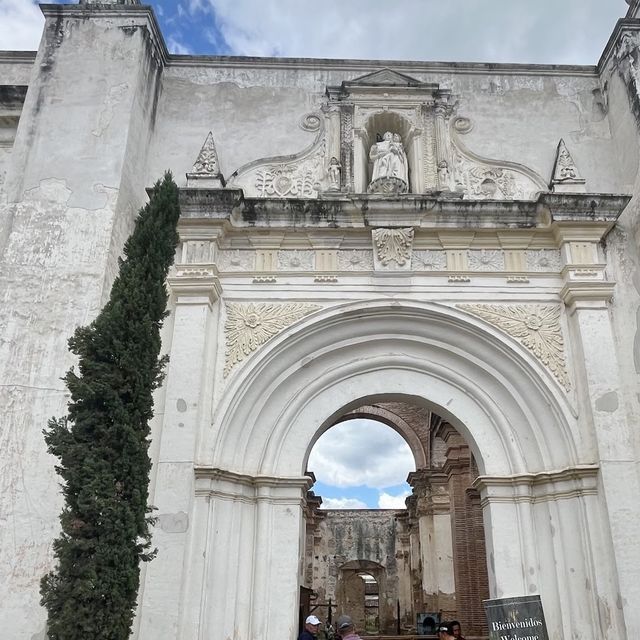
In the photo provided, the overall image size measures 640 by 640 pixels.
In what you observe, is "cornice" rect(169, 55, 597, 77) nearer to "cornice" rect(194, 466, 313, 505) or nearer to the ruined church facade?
the ruined church facade

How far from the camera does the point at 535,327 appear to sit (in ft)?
26.0

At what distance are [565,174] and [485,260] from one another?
1.49 metres

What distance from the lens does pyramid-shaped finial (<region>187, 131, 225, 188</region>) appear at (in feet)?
27.2

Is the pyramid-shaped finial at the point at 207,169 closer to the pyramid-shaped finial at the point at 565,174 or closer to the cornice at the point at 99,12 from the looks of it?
the cornice at the point at 99,12

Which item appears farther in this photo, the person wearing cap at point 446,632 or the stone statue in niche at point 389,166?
the stone statue in niche at point 389,166

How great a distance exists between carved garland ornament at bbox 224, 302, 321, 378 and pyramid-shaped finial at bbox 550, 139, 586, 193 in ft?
11.0

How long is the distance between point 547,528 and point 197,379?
13.4ft

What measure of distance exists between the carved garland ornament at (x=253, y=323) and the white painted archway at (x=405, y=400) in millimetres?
148

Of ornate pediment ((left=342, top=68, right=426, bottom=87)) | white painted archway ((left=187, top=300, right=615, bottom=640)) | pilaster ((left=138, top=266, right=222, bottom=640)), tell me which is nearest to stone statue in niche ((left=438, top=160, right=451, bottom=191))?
ornate pediment ((left=342, top=68, right=426, bottom=87))

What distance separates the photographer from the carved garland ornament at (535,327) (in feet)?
25.4

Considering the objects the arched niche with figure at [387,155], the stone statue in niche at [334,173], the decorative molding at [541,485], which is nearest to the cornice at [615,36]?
the arched niche with figure at [387,155]

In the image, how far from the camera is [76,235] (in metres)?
7.78

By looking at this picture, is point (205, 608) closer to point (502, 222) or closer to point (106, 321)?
point (106, 321)

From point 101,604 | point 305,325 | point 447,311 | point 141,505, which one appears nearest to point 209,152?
point 305,325
